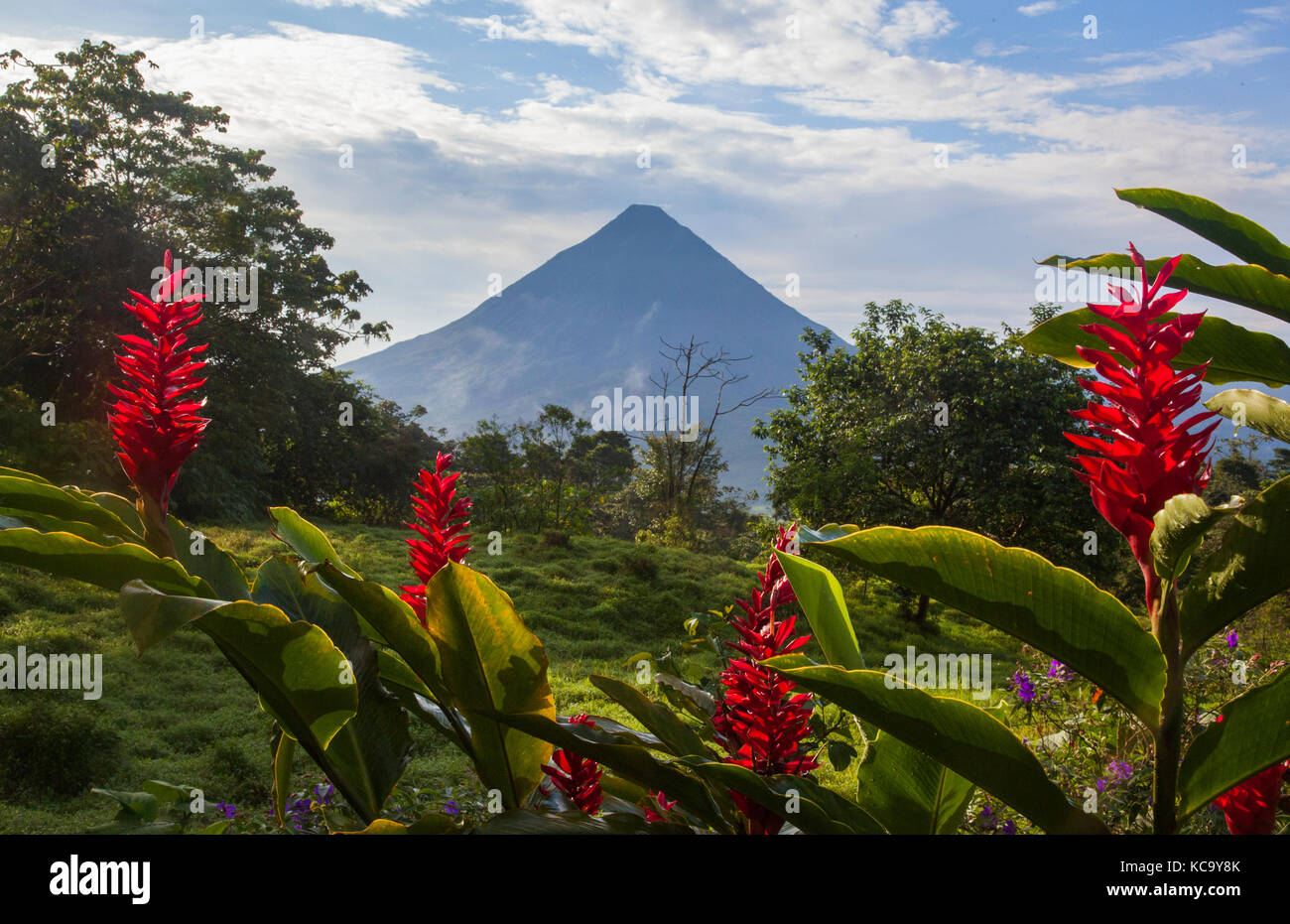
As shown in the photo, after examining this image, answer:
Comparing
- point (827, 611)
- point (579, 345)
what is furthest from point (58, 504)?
point (579, 345)

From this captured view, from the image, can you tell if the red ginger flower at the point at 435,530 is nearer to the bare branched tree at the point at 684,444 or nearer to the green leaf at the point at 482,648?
the green leaf at the point at 482,648

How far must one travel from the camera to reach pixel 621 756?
863mm

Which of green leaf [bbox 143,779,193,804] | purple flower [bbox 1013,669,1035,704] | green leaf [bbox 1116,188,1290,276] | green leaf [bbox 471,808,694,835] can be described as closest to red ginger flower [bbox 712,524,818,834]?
green leaf [bbox 471,808,694,835]

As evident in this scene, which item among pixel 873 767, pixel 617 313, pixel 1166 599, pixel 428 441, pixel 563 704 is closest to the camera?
pixel 1166 599

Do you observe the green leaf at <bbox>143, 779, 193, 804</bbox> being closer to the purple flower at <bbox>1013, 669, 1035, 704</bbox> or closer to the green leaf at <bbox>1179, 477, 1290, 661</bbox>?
the green leaf at <bbox>1179, 477, 1290, 661</bbox>

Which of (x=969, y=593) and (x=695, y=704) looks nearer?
(x=969, y=593)

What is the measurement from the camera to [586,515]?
596 inches

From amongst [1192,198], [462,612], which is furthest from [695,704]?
[1192,198]

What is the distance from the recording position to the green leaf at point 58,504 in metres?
1.00

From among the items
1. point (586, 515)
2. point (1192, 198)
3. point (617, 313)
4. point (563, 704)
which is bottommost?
point (563, 704)

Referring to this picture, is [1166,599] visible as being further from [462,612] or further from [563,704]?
[563,704]

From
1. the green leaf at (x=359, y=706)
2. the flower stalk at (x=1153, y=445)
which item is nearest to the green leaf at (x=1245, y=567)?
the flower stalk at (x=1153, y=445)
